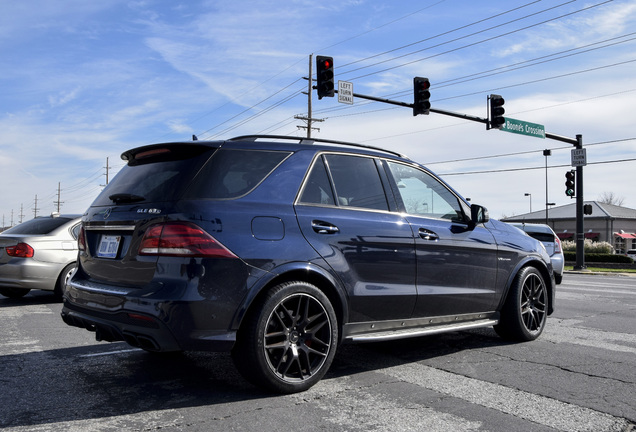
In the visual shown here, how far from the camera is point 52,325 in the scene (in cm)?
722

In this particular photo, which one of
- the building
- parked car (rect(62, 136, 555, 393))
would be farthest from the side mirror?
the building

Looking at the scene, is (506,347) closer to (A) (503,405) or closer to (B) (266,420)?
(A) (503,405)

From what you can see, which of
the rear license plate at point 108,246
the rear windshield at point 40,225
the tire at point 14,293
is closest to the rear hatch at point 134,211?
the rear license plate at point 108,246

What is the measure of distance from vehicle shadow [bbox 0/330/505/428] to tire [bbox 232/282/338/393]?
0.20 metres

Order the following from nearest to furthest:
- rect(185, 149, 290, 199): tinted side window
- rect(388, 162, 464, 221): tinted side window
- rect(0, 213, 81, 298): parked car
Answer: rect(185, 149, 290, 199): tinted side window, rect(388, 162, 464, 221): tinted side window, rect(0, 213, 81, 298): parked car

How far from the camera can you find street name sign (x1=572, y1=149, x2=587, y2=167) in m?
23.7

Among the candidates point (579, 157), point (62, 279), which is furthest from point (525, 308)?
point (579, 157)

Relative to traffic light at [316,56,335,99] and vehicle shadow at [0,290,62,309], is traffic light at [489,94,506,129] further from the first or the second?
vehicle shadow at [0,290,62,309]

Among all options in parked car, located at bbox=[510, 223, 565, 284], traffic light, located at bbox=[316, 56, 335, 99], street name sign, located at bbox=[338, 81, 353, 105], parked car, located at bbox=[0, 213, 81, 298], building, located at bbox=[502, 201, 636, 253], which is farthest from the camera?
building, located at bbox=[502, 201, 636, 253]

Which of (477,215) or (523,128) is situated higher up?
(523,128)

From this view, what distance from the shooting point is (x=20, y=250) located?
365 inches

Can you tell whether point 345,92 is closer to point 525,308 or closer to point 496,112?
point 496,112

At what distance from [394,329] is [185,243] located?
1953 millimetres

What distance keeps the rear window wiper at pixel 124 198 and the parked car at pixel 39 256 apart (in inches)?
205
